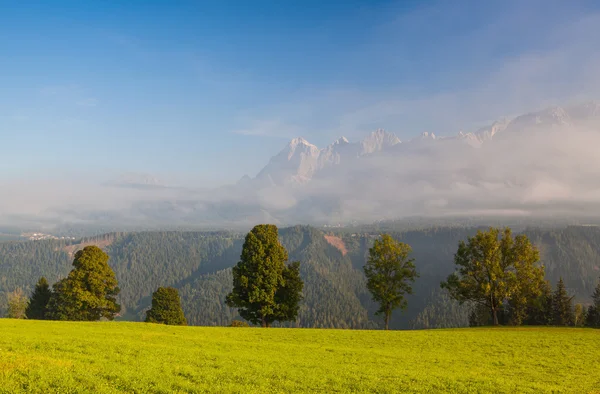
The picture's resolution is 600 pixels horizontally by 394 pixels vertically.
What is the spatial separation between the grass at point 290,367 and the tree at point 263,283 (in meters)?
23.0

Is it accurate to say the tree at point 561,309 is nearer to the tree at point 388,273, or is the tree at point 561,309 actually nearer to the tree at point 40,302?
the tree at point 388,273

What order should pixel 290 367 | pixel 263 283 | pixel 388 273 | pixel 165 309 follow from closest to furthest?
pixel 290 367 < pixel 263 283 < pixel 388 273 < pixel 165 309

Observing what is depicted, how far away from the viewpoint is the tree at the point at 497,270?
208 ft

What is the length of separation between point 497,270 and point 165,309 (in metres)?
77.1

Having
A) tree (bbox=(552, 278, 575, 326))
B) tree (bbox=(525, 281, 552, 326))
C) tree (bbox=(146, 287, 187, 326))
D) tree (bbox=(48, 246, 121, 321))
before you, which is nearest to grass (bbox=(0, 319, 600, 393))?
tree (bbox=(48, 246, 121, 321))

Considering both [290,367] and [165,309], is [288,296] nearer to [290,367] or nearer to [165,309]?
[290,367]

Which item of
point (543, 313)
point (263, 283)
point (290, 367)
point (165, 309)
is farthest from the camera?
point (543, 313)

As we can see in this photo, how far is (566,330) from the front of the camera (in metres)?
53.7

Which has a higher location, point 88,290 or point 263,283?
point 263,283

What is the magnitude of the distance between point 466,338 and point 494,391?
2687 centimetres

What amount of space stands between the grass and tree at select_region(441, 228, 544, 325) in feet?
76.9

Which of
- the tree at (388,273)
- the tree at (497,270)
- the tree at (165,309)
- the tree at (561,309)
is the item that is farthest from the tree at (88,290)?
the tree at (561,309)

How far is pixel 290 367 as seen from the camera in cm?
2397

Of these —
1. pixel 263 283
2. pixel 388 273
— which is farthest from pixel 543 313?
pixel 263 283
